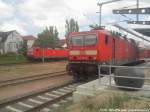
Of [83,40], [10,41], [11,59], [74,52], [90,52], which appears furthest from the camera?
[10,41]

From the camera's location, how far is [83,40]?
18.2 meters

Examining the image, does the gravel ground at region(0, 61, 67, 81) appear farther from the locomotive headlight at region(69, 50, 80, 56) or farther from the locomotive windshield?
the locomotive windshield

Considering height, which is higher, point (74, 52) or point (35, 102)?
point (74, 52)

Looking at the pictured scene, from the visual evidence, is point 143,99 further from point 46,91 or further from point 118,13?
point 118,13

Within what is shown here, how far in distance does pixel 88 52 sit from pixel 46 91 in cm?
469

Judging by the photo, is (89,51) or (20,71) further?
(20,71)

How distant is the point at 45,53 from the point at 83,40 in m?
27.6

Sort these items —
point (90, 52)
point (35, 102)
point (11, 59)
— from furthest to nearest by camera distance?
point (11, 59) → point (90, 52) → point (35, 102)

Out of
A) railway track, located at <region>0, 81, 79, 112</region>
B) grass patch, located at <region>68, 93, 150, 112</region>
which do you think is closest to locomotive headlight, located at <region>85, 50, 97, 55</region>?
railway track, located at <region>0, 81, 79, 112</region>

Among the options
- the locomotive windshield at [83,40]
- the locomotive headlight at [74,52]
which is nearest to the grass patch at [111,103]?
the locomotive windshield at [83,40]

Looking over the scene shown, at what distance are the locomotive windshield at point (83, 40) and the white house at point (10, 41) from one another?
69116mm

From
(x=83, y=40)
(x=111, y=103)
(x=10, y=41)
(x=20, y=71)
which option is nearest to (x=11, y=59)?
(x=20, y=71)

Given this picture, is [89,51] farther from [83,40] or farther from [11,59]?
[11,59]

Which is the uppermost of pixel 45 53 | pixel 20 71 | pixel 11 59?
pixel 45 53
